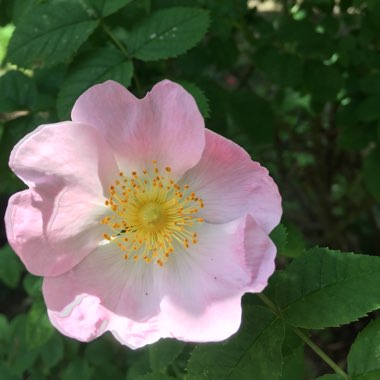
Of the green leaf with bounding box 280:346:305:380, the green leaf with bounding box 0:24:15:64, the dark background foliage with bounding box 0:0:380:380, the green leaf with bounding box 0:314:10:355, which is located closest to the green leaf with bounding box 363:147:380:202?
the dark background foliage with bounding box 0:0:380:380

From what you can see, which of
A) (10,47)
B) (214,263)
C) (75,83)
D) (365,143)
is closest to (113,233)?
(214,263)

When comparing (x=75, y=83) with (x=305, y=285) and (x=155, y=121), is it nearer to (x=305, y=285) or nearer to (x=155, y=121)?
(x=155, y=121)

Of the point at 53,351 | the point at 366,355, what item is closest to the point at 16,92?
the point at 53,351

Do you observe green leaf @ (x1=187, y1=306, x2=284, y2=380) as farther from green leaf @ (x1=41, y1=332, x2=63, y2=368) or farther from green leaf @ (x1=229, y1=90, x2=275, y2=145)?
green leaf @ (x1=229, y1=90, x2=275, y2=145)

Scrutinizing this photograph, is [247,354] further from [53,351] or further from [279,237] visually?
[53,351]

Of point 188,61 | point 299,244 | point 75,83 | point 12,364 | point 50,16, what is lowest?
point 12,364
